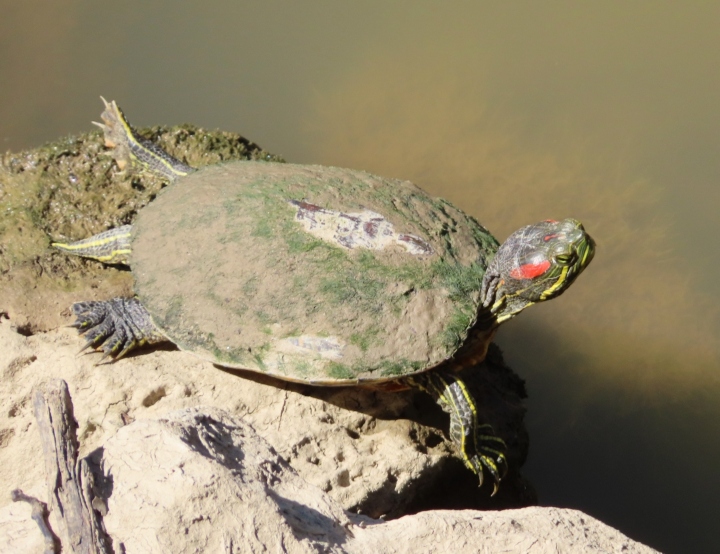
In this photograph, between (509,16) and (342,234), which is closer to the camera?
(342,234)

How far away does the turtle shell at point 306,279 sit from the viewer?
11.2 ft

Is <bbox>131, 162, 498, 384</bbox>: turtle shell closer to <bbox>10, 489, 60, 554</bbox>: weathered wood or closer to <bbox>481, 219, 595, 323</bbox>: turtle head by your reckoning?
<bbox>481, 219, 595, 323</bbox>: turtle head

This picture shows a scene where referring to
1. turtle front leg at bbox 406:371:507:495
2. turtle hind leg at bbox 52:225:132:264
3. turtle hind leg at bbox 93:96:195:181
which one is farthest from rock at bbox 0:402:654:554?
turtle hind leg at bbox 93:96:195:181

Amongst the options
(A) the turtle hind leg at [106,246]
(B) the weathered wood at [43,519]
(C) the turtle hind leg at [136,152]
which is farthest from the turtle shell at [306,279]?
(B) the weathered wood at [43,519]

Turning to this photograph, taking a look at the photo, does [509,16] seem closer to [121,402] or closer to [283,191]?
[283,191]

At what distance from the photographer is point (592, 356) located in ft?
20.3

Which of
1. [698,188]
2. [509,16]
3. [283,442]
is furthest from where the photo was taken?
[509,16]

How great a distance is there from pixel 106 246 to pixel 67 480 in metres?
2.39

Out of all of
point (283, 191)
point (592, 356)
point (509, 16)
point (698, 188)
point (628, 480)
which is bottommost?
point (628, 480)

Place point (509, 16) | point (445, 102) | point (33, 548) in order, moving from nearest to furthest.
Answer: point (33, 548) → point (445, 102) → point (509, 16)

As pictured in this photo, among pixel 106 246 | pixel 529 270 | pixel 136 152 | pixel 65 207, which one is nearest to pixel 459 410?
pixel 529 270

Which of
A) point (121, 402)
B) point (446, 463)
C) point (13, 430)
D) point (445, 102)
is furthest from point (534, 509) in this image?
point (445, 102)

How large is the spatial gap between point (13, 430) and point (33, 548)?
1.62 metres

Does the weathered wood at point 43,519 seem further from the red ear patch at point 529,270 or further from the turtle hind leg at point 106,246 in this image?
the red ear patch at point 529,270
